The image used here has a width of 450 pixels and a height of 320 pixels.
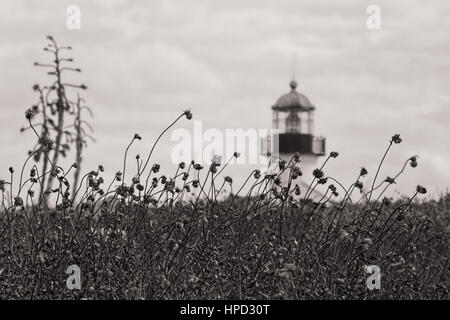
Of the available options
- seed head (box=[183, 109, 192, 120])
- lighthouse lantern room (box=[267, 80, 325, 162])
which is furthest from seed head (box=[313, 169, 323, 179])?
lighthouse lantern room (box=[267, 80, 325, 162])

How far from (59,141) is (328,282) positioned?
11323 millimetres

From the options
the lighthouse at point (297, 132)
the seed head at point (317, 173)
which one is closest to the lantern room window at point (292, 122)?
the lighthouse at point (297, 132)

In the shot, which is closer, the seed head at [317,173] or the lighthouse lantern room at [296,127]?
the seed head at [317,173]

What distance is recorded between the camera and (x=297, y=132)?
121ft

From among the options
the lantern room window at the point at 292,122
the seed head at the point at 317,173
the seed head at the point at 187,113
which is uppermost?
the lantern room window at the point at 292,122

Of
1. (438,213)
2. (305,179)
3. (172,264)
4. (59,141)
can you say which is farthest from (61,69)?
(305,179)

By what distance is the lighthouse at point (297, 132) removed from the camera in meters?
36.4

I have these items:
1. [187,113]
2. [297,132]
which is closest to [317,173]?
[187,113]

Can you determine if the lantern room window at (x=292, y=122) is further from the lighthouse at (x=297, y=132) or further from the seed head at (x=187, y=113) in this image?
the seed head at (x=187, y=113)

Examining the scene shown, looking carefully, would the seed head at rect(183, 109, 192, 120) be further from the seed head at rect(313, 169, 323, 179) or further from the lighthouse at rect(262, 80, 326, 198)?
the lighthouse at rect(262, 80, 326, 198)

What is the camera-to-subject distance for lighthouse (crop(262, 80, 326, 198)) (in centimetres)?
3638
